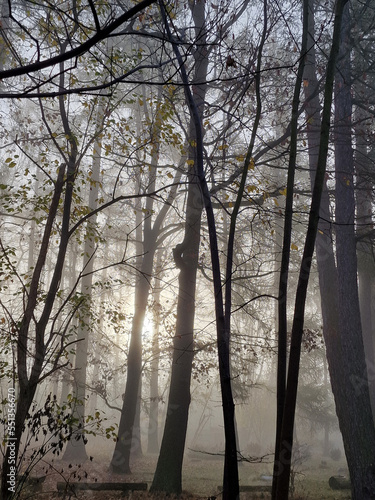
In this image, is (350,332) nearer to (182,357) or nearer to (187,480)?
(182,357)

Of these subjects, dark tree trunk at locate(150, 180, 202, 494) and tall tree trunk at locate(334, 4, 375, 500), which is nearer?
tall tree trunk at locate(334, 4, 375, 500)

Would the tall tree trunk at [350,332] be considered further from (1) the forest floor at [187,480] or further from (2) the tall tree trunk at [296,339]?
(2) the tall tree trunk at [296,339]

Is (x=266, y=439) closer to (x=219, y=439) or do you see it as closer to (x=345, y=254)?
(x=219, y=439)

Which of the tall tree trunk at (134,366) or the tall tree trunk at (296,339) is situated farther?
the tall tree trunk at (134,366)

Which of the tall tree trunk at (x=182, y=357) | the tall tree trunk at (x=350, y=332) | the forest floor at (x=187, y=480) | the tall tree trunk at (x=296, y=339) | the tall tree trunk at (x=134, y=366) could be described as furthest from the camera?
the tall tree trunk at (x=134, y=366)

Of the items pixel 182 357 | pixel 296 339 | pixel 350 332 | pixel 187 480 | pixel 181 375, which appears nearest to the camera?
pixel 296 339

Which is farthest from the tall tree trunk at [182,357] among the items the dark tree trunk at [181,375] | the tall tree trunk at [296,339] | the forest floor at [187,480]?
the tall tree trunk at [296,339]

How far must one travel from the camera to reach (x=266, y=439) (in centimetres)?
2891

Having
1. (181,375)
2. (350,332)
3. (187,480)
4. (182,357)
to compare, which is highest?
(350,332)

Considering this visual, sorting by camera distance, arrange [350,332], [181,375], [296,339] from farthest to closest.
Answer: [181,375], [350,332], [296,339]

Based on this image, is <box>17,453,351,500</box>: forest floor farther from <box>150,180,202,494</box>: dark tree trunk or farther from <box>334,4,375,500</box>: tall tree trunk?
<box>334,4,375,500</box>: tall tree trunk

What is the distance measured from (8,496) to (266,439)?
→ 27.3m

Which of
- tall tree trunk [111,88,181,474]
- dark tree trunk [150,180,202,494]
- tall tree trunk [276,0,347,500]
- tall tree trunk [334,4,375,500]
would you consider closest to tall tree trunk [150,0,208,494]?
dark tree trunk [150,180,202,494]

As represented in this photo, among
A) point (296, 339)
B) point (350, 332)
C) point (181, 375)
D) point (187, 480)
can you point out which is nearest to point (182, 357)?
point (181, 375)
